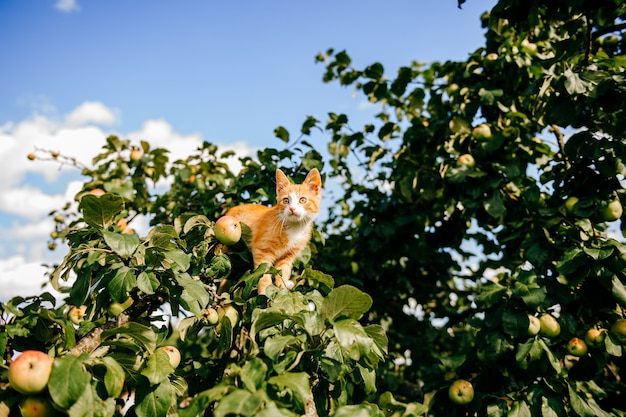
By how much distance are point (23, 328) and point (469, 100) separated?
3.76m

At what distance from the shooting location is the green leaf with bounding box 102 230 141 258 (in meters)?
1.63

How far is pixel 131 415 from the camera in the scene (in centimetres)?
173

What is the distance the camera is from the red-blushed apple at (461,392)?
2.65 meters

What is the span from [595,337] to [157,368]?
103 inches

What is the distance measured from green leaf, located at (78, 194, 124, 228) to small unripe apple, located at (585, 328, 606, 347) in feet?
9.58

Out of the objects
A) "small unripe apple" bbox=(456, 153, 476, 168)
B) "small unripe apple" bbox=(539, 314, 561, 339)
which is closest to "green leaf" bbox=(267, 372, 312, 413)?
"small unripe apple" bbox=(539, 314, 561, 339)

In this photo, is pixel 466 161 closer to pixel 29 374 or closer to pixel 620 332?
pixel 620 332

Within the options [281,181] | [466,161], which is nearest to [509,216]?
[466,161]

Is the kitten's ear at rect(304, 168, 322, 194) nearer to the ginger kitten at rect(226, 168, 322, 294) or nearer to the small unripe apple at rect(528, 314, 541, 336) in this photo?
the ginger kitten at rect(226, 168, 322, 294)

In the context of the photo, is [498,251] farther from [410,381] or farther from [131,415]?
[131,415]

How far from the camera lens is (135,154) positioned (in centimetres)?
396

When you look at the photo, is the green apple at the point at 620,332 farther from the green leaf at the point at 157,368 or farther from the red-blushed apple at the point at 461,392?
the green leaf at the point at 157,368

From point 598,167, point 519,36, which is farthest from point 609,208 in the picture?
point 519,36

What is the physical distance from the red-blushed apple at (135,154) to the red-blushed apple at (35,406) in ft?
9.46
